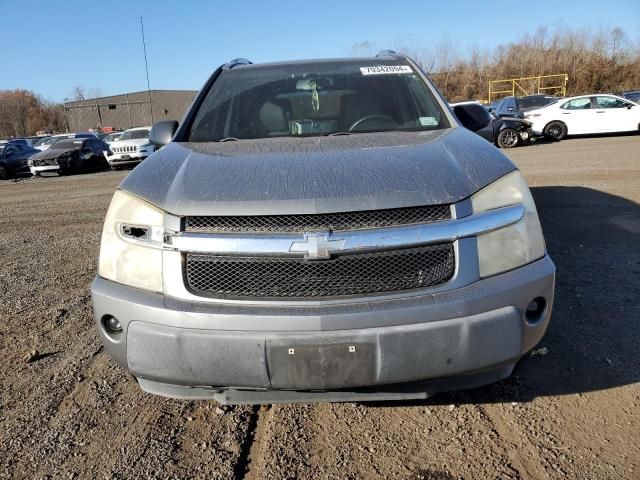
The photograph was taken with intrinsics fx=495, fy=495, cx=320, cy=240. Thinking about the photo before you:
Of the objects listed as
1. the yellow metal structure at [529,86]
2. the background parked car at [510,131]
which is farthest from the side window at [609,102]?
the yellow metal structure at [529,86]

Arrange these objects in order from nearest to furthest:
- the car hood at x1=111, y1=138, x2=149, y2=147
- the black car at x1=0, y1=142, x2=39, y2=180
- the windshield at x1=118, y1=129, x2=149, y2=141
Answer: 1. the car hood at x1=111, y1=138, x2=149, y2=147
2. the black car at x1=0, y1=142, x2=39, y2=180
3. the windshield at x1=118, y1=129, x2=149, y2=141

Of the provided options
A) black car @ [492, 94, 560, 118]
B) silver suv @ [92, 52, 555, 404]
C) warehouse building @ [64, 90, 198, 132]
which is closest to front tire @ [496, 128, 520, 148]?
black car @ [492, 94, 560, 118]

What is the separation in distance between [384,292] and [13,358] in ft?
8.84

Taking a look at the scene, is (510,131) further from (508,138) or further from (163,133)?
(163,133)

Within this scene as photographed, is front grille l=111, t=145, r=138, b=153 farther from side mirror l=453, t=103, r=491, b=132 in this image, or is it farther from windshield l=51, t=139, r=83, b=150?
side mirror l=453, t=103, r=491, b=132

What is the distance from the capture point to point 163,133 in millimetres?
3295

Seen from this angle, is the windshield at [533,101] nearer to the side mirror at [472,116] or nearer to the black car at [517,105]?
the black car at [517,105]

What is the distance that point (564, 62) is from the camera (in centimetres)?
5141

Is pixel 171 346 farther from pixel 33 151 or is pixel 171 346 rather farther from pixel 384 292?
pixel 33 151

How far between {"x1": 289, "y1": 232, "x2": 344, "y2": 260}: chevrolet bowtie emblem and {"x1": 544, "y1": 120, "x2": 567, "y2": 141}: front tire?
19.1m

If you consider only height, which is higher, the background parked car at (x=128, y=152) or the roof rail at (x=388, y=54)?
the roof rail at (x=388, y=54)

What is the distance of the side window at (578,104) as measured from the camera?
18266 millimetres

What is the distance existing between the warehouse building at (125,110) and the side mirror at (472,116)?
61365 millimetres

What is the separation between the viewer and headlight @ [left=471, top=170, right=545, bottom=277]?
6.49 ft
